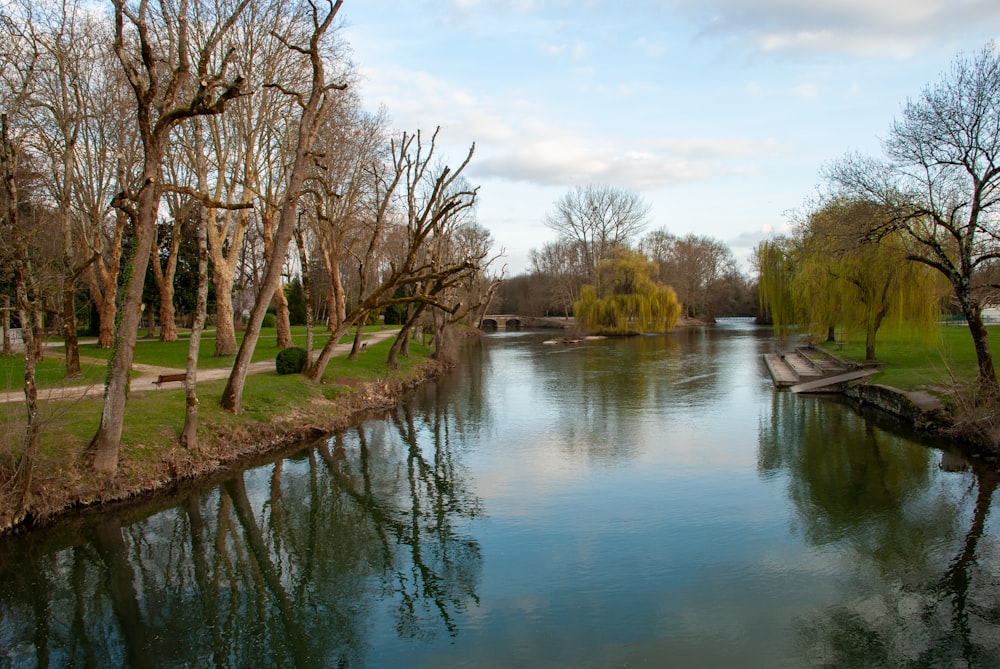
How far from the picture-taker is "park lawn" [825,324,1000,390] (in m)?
17.8

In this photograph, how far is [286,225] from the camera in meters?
14.2

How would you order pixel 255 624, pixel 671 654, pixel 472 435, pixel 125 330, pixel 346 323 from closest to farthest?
pixel 671 654, pixel 255 624, pixel 125 330, pixel 472 435, pixel 346 323

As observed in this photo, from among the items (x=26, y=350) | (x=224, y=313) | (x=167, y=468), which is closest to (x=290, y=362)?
(x=224, y=313)

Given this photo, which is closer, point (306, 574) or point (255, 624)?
point (255, 624)

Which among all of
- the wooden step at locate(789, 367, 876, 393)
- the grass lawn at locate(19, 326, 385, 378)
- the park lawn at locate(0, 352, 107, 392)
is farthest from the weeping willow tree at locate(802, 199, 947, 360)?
the park lawn at locate(0, 352, 107, 392)

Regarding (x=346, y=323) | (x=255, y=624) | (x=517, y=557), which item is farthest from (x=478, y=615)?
(x=346, y=323)

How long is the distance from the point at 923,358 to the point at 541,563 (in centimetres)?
2080

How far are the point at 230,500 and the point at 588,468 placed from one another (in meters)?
6.49

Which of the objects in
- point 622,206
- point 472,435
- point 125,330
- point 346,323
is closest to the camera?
point 125,330

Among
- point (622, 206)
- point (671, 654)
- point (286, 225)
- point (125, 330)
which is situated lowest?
point (671, 654)

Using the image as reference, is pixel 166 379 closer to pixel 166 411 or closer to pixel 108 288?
pixel 166 411

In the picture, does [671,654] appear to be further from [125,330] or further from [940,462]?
[940,462]

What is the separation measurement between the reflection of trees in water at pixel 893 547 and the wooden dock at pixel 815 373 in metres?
7.06

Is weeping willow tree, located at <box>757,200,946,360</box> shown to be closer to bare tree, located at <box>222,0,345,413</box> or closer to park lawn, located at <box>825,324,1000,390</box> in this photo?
park lawn, located at <box>825,324,1000,390</box>
